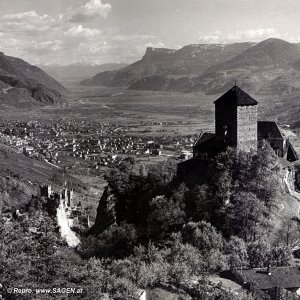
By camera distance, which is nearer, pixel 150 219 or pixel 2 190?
pixel 150 219

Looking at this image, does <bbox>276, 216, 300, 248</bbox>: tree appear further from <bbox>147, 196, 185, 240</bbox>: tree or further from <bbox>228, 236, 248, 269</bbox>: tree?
<bbox>147, 196, 185, 240</bbox>: tree

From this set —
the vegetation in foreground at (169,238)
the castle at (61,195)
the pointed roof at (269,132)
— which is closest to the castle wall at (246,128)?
the vegetation in foreground at (169,238)

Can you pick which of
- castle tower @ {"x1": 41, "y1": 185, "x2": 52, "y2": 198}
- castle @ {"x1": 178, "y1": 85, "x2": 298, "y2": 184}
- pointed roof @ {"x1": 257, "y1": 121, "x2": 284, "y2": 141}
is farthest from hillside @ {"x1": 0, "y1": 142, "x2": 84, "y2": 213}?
pointed roof @ {"x1": 257, "y1": 121, "x2": 284, "y2": 141}

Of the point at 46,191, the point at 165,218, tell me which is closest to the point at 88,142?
the point at 46,191

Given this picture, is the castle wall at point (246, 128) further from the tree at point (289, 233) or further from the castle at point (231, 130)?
the tree at point (289, 233)

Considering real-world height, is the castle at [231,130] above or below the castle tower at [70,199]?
above

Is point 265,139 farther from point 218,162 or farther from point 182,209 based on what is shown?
point 182,209

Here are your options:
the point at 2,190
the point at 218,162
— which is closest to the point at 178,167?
the point at 218,162
